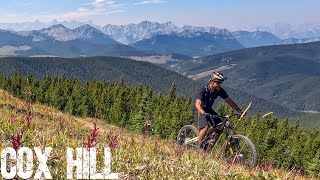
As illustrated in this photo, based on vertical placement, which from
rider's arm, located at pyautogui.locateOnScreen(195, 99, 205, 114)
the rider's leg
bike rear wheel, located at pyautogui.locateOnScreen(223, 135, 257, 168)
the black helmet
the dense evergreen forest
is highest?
the black helmet

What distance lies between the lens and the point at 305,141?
8169cm

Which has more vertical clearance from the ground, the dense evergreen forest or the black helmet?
the black helmet

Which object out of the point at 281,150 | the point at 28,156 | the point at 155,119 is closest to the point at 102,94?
the point at 155,119

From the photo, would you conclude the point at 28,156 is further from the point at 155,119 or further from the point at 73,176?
the point at 155,119

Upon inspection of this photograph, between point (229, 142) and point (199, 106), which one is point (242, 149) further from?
point (199, 106)

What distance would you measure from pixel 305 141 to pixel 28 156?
8499cm

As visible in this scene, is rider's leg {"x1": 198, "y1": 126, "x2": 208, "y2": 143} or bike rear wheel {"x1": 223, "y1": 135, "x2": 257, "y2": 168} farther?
rider's leg {"x1": 198, "y1": 126, "x2": 208, "y2": 143}

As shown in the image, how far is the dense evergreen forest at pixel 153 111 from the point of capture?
74300 millimetres

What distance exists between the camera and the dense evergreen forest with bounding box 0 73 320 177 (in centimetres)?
7430

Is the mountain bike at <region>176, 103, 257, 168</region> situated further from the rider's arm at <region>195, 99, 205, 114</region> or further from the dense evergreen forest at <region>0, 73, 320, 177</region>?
the dense evergreen forest at <region>0, 73, 320, 177</region>

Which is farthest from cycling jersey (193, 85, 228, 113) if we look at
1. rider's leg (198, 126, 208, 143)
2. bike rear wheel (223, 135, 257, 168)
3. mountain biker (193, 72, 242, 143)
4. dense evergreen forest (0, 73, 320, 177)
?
dense evergreen forest (0, 73, 320, 177)

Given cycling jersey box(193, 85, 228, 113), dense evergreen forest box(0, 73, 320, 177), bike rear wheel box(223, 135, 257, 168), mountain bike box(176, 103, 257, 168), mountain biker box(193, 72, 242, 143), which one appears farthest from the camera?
dense evergreen forest box(0, 73, 320, 177)

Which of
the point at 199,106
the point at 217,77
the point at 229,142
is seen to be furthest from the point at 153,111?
the point at 229,142

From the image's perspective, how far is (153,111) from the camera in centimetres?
8638
